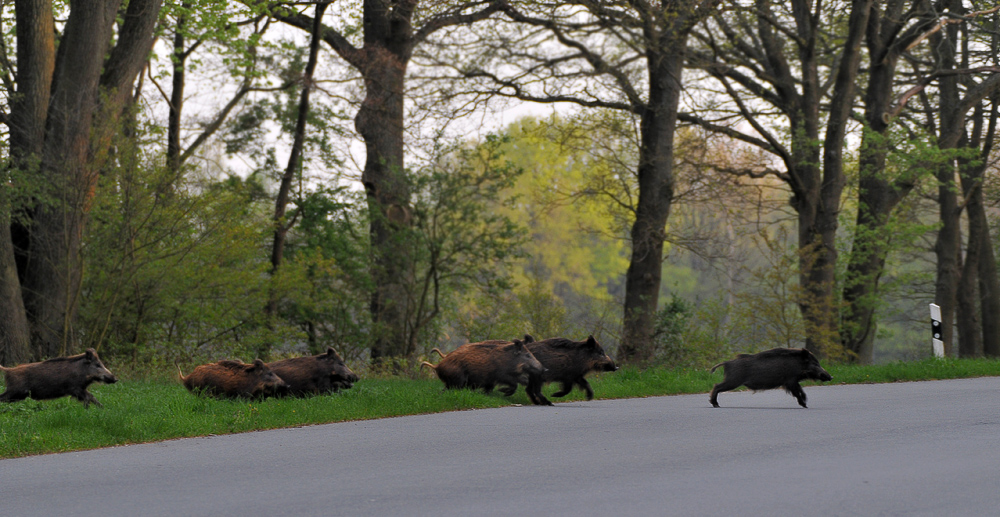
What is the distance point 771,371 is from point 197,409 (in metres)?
7.76

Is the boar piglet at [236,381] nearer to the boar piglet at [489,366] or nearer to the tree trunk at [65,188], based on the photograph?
the boar piglet at [489,366]

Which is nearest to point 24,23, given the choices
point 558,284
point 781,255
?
point 781,255

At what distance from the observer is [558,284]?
72188 millimetres

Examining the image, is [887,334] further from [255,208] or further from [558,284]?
[558,284]

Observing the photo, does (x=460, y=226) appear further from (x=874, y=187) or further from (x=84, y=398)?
(x=874, y=187)

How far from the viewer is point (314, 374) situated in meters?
13.3

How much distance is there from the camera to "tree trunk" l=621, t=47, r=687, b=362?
80.6 feet

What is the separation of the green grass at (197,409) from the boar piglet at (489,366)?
0.91 ft

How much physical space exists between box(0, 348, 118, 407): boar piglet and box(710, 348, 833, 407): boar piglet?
8.39 m

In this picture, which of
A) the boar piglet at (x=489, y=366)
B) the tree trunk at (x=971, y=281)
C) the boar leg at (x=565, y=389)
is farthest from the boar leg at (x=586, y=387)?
the tree trunk at (x=971, y=281)

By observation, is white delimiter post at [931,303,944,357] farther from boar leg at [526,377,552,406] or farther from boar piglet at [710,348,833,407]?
boar leg at [526,377,552,406]

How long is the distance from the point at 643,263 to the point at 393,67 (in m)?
9.01

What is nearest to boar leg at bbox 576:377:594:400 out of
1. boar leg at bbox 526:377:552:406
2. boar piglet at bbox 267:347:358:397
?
boar leg at bbox 526:377:552:406

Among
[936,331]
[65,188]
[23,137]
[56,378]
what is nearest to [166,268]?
[65,188]
